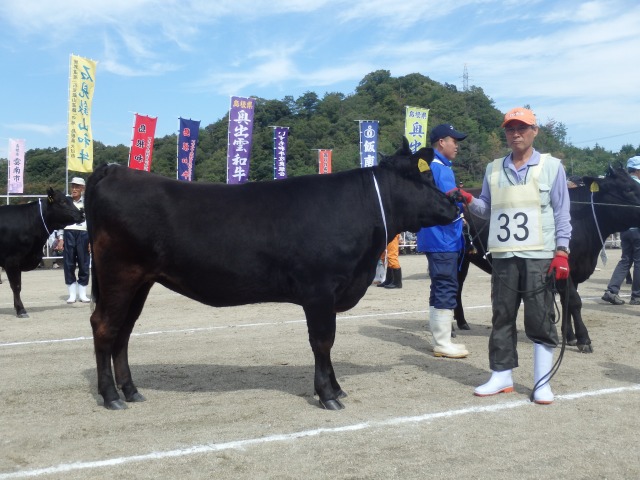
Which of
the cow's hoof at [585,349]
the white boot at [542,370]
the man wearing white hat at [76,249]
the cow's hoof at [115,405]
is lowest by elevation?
the cow's hoof at [115,405]

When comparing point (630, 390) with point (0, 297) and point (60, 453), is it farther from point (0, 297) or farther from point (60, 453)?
point (0, 297)

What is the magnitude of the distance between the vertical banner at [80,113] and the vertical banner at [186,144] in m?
4.58

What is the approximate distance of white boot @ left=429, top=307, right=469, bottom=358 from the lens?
687 centimetres

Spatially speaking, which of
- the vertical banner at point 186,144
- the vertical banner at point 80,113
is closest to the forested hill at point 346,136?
the vertical banner at point 186,144

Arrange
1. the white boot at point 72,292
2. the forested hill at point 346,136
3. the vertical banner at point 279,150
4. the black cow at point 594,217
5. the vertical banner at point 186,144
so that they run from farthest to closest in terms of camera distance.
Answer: the forested hill at point 346,136 < the vertical banner at point 279,150 < the vertical banner at point 186,144 < the white boot at point 72,292 < the black cow at point 594,217

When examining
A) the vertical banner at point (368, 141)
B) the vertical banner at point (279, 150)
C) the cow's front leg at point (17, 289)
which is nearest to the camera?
the cow's front leg at point (17, 289)

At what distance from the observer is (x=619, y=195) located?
315 inches

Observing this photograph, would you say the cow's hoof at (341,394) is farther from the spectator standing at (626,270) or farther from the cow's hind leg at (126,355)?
the spectator standing at (626,270)

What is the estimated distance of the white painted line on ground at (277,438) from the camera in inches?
148

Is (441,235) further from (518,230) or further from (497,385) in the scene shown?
(497,385)

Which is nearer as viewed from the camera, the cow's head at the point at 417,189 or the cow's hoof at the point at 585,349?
the cow's head at the point at 417,189

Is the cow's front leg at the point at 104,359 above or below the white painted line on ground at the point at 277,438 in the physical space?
above

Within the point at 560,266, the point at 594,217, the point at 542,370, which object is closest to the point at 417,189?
the point at 560,266

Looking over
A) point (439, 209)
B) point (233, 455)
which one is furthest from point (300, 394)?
A: point (439, 209)
